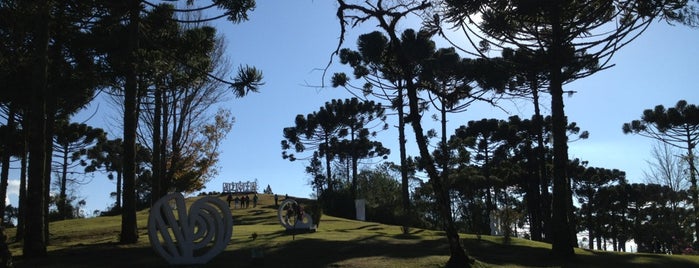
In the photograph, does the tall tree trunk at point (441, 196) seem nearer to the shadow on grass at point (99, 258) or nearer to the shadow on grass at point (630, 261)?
the shadow on grass at point (630, 261)

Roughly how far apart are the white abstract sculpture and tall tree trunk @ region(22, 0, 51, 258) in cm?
266

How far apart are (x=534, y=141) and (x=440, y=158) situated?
1389 centimetres

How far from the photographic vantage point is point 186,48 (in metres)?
18.2

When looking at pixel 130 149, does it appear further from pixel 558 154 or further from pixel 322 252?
pixel 558 154

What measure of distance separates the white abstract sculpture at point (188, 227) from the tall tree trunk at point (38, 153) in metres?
2.66

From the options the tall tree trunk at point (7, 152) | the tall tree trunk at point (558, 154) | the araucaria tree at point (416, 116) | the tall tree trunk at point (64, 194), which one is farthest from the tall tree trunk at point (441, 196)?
the tall tree trunk at point (64, 194)

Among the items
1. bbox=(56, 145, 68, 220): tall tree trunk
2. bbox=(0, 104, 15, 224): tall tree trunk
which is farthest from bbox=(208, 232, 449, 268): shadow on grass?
bbox=(56, 145, 68, 220): tall tree trunk

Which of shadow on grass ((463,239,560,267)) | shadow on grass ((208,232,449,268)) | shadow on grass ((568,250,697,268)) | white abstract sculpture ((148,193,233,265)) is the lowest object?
shadow on grass ((568,250,697,268))

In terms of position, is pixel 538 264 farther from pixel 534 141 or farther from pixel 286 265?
pixel 534 141

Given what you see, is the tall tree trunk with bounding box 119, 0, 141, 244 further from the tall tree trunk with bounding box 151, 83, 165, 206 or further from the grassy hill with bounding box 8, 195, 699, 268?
the tall tree trunk with bounding box 151, 83, 165, 206

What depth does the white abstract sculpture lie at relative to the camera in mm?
11641

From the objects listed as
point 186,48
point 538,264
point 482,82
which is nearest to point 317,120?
point 482,82

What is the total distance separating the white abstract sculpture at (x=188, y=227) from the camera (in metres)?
11.6

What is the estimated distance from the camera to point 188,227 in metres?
12.1
